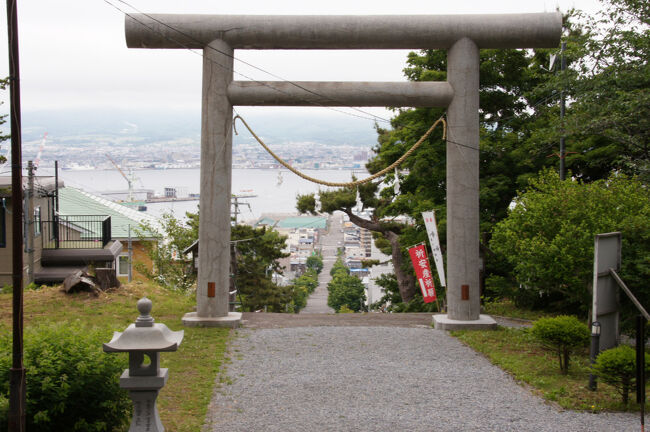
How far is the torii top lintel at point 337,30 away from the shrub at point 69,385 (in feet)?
25.2

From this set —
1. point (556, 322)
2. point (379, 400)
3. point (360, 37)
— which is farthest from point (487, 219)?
point (379, 400)

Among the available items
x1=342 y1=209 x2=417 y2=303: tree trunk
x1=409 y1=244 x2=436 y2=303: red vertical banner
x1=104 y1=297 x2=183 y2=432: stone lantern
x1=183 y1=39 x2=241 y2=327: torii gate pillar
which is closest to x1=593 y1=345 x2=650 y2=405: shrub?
x1=104 y1=297 x2=183 y2=432: stone lantern

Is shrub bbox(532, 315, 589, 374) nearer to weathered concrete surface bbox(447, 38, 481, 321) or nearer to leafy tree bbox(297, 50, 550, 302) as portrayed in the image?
weathered concrete surface bbox(447, 38, 481, 321)

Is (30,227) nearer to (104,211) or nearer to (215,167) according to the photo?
(215,167)

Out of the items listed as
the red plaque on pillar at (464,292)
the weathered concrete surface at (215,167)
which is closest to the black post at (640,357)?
the red plaque on pillar at (464,292)

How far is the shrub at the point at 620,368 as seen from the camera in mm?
8164

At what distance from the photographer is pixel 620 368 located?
820 cm

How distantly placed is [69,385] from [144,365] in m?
0.91

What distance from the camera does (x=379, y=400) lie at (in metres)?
9.04

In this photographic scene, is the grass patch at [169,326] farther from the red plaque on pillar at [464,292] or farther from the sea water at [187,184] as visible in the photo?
the sea water at [187,184]

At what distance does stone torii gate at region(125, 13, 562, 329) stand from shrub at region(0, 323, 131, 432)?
6.11 metres

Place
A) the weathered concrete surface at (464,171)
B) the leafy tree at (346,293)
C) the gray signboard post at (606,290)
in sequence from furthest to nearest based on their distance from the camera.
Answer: the leafy tree at (346,293) → the weathered concrete surface at (464,171) → the gray signboard post at (606,290)

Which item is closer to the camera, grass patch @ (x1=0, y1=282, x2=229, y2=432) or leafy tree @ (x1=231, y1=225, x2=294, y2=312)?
grass patch @ (x1=0, y1=282, x2=229, y2=432)

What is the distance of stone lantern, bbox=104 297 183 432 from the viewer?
270 inches
